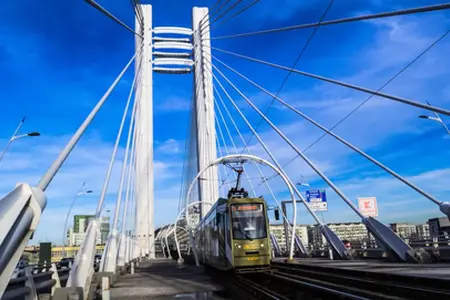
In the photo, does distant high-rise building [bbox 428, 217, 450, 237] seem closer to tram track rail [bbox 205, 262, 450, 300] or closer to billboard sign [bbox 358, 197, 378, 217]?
billboard sign [bbox 358, 197, 378, 217]

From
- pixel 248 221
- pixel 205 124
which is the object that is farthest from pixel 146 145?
pixel 248 221

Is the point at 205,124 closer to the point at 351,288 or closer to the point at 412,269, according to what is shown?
the point at 412,269

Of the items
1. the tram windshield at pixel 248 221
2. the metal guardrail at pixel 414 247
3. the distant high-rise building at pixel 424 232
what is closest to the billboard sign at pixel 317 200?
the metal guardrail at pixel 414 247

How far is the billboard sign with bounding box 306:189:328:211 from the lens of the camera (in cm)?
3284

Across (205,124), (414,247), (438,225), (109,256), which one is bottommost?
(414,247)

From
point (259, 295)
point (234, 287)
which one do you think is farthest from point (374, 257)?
point (259, 295)

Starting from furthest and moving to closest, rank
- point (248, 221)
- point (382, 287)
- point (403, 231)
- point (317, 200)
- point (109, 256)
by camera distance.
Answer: point (403, 231), point (317, 200), point (248, 221), point (109, 256), point (382, 287)

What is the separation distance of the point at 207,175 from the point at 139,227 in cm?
900

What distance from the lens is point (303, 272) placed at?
1570 centimetres

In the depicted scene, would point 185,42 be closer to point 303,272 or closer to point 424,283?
point 303,272

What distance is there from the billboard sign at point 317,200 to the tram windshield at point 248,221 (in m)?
16.8

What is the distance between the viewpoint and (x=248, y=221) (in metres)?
16.6

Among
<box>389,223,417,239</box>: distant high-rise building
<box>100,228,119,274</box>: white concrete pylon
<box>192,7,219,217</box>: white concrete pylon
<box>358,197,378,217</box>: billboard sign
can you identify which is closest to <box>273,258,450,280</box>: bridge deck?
<box>389,223,417,239</box>: distant high-rise building

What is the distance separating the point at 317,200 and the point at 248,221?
17.7 metres
